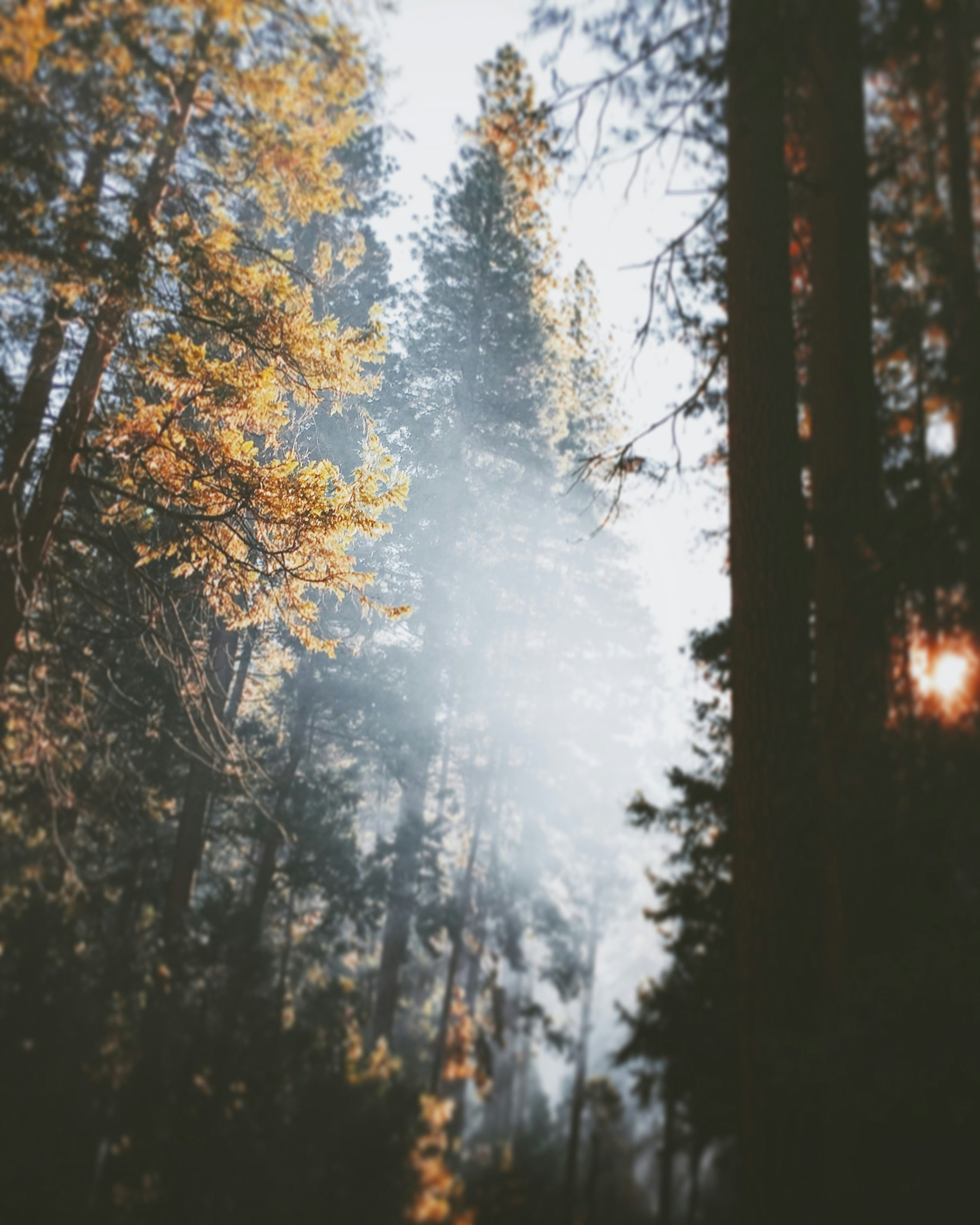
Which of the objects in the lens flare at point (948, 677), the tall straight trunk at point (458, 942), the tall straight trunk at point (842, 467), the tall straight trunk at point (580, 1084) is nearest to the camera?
the lens flare at point (948, 677)

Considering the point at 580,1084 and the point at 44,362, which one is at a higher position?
the point at 44,362

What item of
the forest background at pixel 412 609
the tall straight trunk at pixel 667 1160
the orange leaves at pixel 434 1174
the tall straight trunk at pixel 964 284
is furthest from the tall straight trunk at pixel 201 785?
the tall straight trunk at pixel 964 284

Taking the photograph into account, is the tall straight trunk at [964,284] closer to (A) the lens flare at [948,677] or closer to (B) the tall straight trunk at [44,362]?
(A) the lens flare at [948,677]

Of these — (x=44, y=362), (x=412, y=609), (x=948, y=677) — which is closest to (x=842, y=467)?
(x=948, y=677)

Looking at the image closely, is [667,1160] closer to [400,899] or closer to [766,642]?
[766,642]

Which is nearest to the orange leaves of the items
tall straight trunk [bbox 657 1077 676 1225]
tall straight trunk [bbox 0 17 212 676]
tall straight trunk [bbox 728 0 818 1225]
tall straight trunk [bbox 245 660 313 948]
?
tall straight trunk [bbox 657 1077 676 1225]

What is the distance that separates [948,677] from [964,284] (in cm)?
161

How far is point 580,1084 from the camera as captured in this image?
196 inches

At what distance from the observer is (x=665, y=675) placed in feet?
34.3

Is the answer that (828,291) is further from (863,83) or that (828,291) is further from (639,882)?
(639,882)

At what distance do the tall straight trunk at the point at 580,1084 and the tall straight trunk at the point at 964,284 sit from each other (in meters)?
4.37

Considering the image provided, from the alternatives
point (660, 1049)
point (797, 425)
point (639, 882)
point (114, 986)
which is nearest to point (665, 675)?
point (639, 882)

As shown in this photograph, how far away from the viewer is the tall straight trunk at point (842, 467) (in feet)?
10.0

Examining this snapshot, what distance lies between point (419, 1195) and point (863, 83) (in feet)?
24.2
